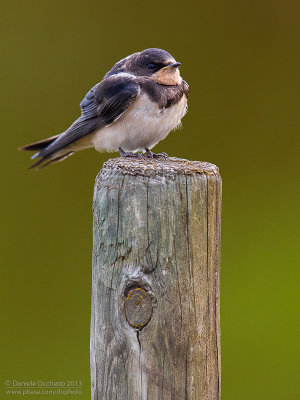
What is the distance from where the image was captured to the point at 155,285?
216 centimetres

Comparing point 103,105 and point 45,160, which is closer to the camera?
point 103,105

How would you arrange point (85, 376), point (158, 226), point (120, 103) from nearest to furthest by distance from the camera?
point (158, 226) → point (120, 103) → point (85, 376)

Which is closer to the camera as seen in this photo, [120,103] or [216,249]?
[216,249]

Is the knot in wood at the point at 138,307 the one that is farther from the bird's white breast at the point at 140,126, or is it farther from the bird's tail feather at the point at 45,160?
the bird's tail feather at the point at 45,160

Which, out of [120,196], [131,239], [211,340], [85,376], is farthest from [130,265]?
[85,376]

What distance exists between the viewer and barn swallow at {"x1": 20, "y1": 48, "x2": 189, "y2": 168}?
11.7 ft

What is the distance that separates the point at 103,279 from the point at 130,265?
135 millimetres

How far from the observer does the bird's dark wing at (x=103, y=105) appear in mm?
3545

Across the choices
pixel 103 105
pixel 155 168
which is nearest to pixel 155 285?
pixel 155 168

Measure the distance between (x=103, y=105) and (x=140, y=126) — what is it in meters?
0.27

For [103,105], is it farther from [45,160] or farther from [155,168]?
[155,168]

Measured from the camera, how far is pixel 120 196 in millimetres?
2219

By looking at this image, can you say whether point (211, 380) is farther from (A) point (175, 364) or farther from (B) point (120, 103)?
(B) point (120, 103)

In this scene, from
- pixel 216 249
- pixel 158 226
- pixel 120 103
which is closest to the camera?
pixel 158 226
